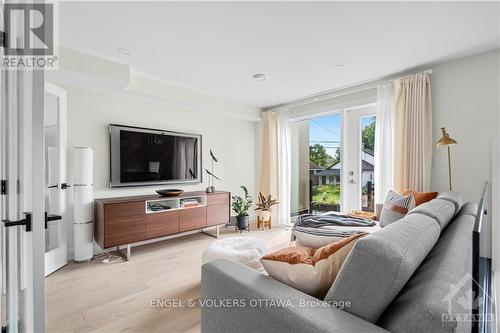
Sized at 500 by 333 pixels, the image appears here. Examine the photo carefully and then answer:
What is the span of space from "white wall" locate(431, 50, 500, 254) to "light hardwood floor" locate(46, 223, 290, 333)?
2.92 metres

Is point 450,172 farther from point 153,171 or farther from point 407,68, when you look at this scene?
point 153,171

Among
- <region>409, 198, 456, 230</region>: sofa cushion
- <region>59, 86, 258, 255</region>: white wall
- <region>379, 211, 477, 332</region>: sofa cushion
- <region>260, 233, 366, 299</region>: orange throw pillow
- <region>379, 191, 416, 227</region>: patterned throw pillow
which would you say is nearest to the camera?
<region>379, 211, 477, 332</region>: sofa cushion

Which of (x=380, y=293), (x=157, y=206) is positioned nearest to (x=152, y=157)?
(x=157, y=206)

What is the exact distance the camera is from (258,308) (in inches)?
35.0

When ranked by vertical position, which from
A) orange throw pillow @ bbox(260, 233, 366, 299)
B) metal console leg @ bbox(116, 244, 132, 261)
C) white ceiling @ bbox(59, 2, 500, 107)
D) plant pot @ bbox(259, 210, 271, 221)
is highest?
white ceiling @ bbox(59, 2, 500, 107)

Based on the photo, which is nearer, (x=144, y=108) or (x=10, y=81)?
(x=10, y=81)

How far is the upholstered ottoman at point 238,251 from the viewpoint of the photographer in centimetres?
198

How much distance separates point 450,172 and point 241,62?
259 cm

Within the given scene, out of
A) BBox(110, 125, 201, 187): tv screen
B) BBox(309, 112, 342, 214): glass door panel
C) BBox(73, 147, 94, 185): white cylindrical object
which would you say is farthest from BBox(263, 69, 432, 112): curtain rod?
BBox(73, 147, 94, 185): white cylindrical object

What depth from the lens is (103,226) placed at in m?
2.61

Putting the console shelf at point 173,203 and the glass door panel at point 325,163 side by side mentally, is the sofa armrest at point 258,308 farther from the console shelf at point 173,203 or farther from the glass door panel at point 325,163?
the glass door panel at point 325,163

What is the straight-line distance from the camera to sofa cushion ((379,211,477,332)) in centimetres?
61

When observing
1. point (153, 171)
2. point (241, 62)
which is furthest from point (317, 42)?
point (153, 171)

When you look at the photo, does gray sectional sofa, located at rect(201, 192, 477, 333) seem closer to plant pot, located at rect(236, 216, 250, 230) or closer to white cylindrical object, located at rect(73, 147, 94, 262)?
white cylindrical object, located at rect(73, 147, 94, 262)
